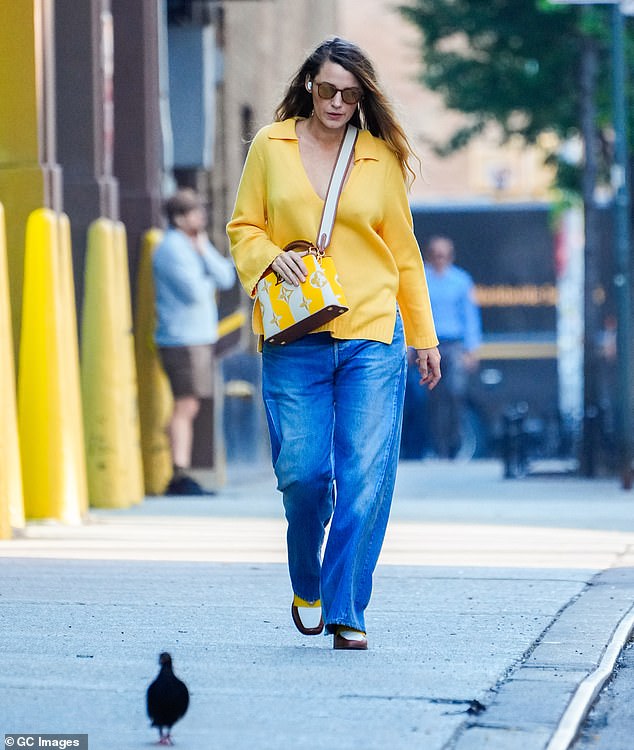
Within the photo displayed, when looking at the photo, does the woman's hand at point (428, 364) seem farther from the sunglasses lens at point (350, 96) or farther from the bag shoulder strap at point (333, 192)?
the sunglasses lens at point (350, 96)

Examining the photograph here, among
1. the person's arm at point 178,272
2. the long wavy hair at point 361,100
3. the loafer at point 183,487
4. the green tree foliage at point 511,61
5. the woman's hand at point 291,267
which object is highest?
the green tree foliage at point 511,61

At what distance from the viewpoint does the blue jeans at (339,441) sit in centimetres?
603

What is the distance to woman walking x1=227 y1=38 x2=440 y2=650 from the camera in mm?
6031

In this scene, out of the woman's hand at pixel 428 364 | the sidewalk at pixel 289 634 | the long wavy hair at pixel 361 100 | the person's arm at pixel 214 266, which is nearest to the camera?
the sidewalk at pixel 289 634

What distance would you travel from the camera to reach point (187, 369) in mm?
13547

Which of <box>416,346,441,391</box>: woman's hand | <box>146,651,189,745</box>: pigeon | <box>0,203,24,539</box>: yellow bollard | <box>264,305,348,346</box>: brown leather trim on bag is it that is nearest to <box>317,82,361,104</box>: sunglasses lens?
<box>264,305,348,346</box>: brown leather trim on bag

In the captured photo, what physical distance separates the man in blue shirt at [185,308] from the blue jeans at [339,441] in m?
7.36

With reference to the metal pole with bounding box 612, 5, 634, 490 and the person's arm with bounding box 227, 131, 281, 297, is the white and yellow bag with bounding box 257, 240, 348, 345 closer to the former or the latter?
the person's arm with bounding box 227, 131, 281, 297

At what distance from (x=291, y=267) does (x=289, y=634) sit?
1.27 m

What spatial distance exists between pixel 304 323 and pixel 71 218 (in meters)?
7.11

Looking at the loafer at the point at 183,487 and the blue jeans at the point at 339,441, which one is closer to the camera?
the blue jeans at the point at 339,441

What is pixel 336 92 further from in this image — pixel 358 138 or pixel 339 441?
pixel 339 441
